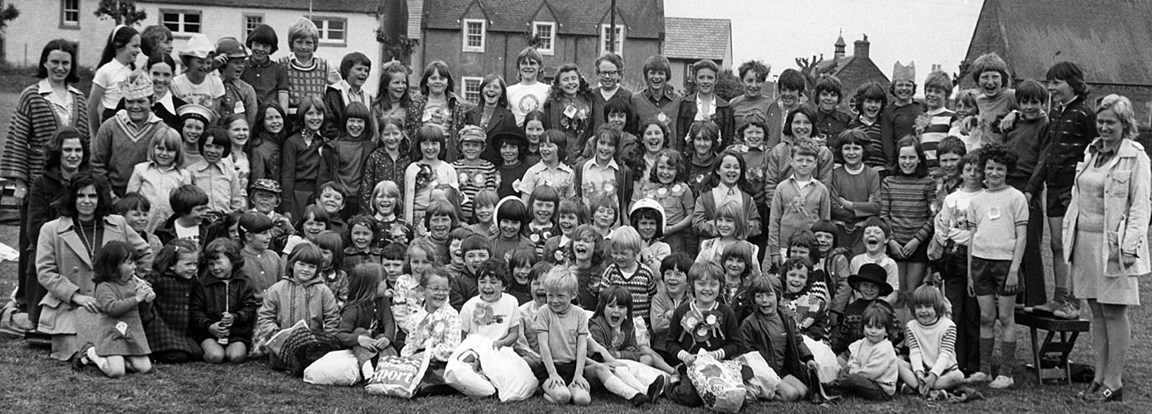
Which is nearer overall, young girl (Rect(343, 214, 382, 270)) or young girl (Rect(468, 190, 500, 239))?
young girl (Rect(343, 214, 382, 270))

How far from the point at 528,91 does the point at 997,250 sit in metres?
4.77

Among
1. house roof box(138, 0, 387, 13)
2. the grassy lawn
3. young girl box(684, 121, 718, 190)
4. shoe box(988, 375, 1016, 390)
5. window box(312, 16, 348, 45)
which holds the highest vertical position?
house roof box(138, 0, 387, 13)

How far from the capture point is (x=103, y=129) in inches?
357

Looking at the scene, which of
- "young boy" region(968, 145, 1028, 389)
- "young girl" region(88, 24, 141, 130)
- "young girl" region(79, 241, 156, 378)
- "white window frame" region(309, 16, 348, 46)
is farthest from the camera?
"white window frame" region(309, 16, 348, 46)

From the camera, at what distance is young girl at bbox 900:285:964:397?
26.9ft

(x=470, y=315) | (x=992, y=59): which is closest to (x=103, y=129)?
(x=470, y=315)

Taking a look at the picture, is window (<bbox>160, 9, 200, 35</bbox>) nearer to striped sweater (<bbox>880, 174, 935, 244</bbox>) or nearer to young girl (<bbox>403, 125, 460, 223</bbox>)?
young girl (<bbox>403, 125, 460, 223</bbox>)

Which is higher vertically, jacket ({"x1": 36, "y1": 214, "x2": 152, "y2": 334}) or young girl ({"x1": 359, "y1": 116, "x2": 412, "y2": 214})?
young girl ({"x1": 359, "y1": 116, "x2": 412, "y2": 214})

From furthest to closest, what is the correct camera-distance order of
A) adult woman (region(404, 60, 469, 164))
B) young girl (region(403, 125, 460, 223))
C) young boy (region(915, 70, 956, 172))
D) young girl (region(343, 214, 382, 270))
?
adult woman (region(404, 60, 469, 164))
young boy (region(915, 70, 956, 172))
young girl (region(403, 125, 460, 223))
young girl (region(343, 214, 382, 270))

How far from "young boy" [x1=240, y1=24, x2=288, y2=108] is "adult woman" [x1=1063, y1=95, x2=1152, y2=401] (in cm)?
691

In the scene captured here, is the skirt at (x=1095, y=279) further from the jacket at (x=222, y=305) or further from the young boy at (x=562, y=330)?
the jacket at (x=222, y=305)

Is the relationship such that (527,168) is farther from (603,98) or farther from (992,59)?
(992,59)

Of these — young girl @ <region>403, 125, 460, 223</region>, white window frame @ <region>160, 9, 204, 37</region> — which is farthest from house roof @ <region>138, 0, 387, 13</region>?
young girl @ <region>403, 125, 460, 223</region>

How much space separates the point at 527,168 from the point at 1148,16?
180ft
